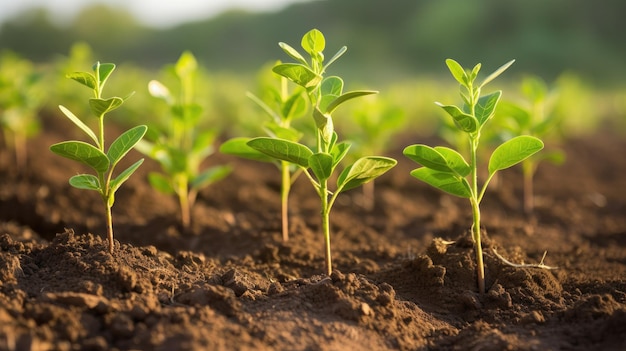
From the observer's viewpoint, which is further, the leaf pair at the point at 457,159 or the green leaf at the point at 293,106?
the green leaf at the point at 293,106

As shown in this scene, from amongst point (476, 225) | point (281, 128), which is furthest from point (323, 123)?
point (476, 225)

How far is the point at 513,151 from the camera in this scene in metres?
2.72

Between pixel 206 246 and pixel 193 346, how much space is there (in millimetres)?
1926

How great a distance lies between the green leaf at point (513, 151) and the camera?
8.79ft

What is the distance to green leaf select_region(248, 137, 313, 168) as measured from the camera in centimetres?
258

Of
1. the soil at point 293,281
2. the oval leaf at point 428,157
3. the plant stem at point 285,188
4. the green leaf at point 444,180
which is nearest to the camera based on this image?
the soil at point 293,281

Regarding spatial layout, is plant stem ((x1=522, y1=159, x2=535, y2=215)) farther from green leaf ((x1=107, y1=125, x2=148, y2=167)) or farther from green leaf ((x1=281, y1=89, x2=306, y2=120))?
green leaf ((x1=107, y1=125, x2=148, y2=167))

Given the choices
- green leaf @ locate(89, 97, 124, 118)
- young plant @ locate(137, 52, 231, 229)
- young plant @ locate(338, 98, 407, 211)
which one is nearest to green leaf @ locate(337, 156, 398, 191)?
green leaf @ locate(89, 97, 124, 118)

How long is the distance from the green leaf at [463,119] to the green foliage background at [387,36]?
23767mm

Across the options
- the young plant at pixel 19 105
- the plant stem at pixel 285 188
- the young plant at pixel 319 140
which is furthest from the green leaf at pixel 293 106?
the young plant at pixel 19 105

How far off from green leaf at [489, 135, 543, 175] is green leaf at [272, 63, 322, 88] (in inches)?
33.7

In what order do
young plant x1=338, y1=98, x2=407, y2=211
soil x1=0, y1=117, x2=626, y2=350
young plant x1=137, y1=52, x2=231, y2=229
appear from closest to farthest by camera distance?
soil x1=0, y1=117, x2=626, y2=350 → young plant x1=137, y1=52, x2=231, y2=229 → young plant x1=338, y1=98, x2=407, y2=211

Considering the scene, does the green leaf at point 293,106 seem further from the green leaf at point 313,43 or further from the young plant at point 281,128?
the green leaf at point 313,43

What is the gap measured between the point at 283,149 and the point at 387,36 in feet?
113
